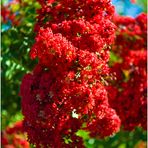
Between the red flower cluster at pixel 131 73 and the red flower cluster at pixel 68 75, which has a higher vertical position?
the red flower cluster at pixel 131 73

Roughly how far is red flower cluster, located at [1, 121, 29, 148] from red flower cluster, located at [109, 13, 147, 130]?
1406 mm

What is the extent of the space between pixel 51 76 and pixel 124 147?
11.7ft

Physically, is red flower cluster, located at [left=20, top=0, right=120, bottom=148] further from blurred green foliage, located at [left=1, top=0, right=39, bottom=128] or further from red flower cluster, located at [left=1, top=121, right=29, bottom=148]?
red flower cluster, located at [left=1, top=121, right=29, bottom=148]

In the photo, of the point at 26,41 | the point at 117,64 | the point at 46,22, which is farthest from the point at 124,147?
the point at 46,22

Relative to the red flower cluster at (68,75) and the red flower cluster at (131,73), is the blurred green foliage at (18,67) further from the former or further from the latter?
the red flower cluster at (68,75)

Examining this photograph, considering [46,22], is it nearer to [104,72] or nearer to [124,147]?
[104,72]

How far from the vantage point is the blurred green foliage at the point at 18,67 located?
503cm

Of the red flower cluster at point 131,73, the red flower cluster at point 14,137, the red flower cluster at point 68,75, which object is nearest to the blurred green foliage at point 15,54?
the red flower cluster at point 14,137

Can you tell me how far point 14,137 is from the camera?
22.0 ft

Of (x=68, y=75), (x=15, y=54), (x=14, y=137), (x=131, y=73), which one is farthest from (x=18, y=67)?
(x=14, y=137)

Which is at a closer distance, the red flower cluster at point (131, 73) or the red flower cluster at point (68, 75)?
the red flower cluster at point (68, 75)

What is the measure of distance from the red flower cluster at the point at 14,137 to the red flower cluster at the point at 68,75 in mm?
2479

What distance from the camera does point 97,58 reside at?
12.8 ft

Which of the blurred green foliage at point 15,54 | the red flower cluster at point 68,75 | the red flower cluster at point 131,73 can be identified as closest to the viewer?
the red flower cluster at point 68,75
